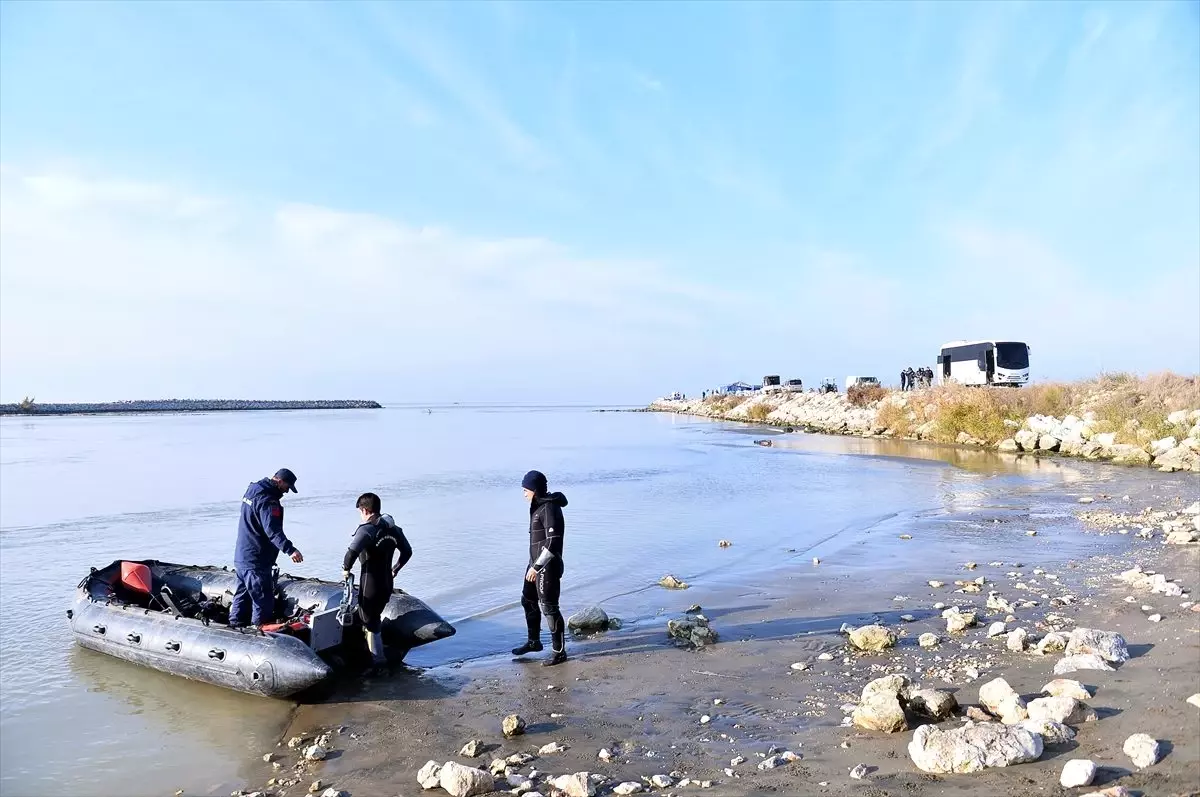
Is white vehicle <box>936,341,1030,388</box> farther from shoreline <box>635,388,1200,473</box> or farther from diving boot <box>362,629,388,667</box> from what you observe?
diving boot <box>362,629,388,667</box>

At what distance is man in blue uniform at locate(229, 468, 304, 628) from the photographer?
26.3 feet

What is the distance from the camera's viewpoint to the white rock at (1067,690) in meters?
5.38

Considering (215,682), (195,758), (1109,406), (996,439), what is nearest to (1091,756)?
(195,758)

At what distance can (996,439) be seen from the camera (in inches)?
1401

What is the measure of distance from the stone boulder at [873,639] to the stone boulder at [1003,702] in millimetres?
1852

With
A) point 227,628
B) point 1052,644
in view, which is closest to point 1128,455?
point 1052,644

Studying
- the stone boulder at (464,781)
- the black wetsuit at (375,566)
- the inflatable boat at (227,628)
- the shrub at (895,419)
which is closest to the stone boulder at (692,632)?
the inflatable boat at (227,628)

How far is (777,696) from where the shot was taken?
658 centimetres

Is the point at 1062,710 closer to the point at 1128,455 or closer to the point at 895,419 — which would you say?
the point at 1128,455

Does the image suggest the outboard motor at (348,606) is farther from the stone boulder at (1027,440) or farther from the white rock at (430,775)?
the stone boulder at (1027,440)

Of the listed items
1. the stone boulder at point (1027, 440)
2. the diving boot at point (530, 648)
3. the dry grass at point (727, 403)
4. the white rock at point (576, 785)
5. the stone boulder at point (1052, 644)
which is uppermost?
the dry grass at point (727, 403)

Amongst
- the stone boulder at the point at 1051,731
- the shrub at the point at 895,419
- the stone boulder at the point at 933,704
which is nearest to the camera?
the stone boulder at the point at 1051,731

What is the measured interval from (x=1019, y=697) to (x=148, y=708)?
797cm

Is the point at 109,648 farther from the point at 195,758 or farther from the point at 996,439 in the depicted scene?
the point at 996,439
